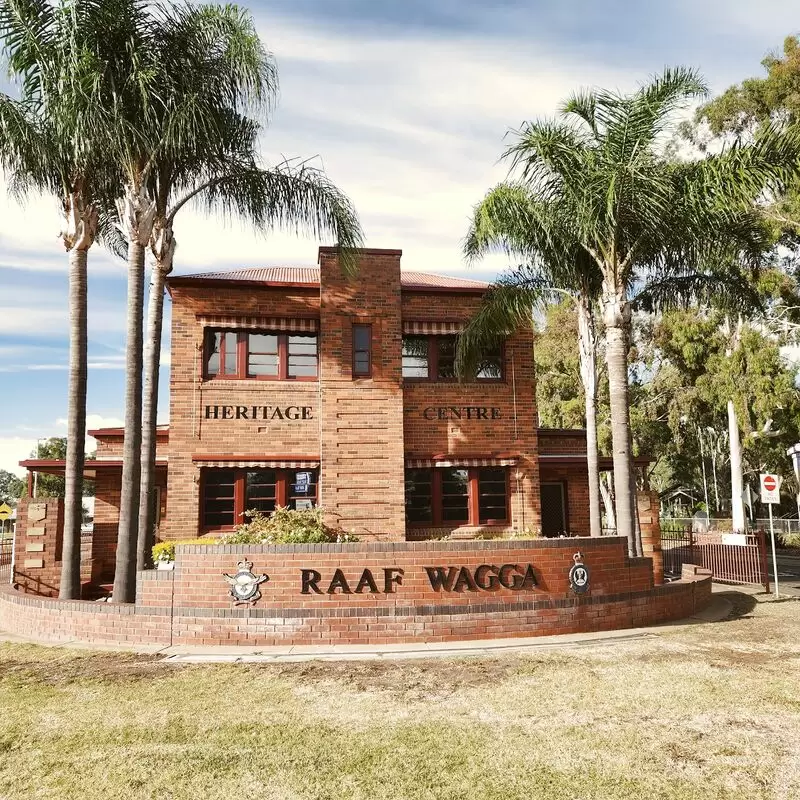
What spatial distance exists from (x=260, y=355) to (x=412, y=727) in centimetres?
1148

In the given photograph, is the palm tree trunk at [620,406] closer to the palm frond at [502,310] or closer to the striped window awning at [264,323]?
the palm frond at [502,310]

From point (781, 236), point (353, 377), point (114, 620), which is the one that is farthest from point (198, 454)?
point (781, 236)

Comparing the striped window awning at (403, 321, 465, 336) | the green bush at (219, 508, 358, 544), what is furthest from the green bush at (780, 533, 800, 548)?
the green bush at (219, 508, 358, 544)

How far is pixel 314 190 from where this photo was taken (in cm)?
1236

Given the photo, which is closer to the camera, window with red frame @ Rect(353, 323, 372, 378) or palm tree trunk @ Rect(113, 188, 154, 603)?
palm tree trunk @ Rect(113, 188, 154, 603)

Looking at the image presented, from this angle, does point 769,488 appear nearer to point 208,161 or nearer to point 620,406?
point 620,406

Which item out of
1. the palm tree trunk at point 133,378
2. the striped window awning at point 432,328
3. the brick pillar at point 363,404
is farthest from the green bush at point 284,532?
the striped window awning at point 432,328

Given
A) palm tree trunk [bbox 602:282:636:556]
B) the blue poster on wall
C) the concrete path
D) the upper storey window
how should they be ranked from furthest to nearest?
the upper storey window, the blue poster on wall, palm tree trunk [bbox 602:282:636:556], the concrete path

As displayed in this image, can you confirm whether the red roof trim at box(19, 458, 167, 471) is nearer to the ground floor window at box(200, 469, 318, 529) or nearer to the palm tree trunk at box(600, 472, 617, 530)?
the ground floor window at box(200, 469, 318, 529)

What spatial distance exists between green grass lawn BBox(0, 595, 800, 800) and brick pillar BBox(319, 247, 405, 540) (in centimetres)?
726

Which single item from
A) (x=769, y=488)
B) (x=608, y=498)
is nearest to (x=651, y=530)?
(x=769, y=488)

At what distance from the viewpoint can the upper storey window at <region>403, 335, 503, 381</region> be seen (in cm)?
1672

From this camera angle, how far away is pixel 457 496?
16438 mm

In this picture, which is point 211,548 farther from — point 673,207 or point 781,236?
point 781,236
